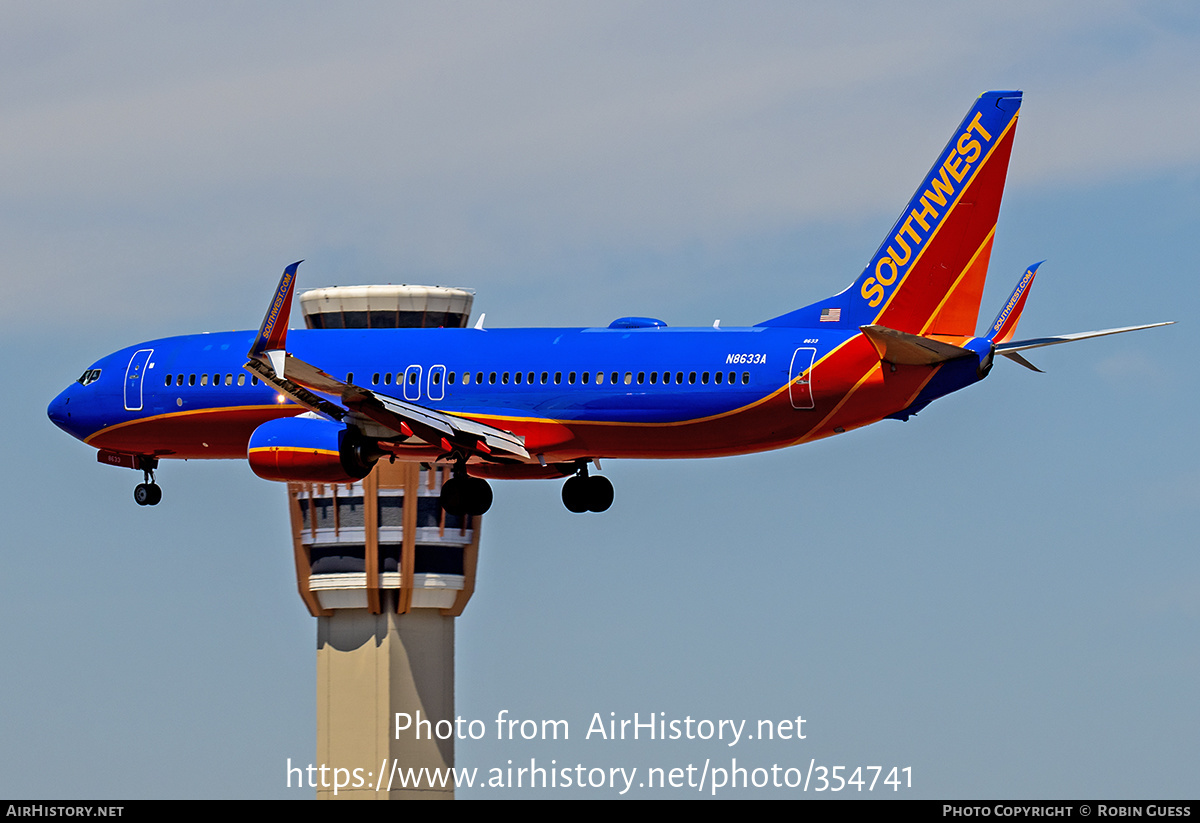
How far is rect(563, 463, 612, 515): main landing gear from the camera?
214 feet

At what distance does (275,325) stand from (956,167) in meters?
17.6

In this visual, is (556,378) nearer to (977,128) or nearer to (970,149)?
(970,149)

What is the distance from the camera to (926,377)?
5653 centimetres

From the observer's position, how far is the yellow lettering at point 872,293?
192 ft

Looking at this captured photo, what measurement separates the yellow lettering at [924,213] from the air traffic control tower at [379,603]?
49.5 meters

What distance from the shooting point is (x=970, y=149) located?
58969 millimetres

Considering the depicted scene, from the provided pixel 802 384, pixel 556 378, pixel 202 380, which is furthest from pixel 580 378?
pixel 202 380

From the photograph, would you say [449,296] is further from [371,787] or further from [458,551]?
[371,787]

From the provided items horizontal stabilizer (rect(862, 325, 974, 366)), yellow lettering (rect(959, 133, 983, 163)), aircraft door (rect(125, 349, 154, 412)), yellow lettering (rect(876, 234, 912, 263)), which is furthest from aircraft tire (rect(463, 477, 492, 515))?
yellow lettering (rect(959, 133, 983, 163))

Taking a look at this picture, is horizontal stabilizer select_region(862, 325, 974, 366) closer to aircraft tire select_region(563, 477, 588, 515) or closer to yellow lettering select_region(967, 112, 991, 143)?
yellow lettering select_region(967, 112, 991, 143)

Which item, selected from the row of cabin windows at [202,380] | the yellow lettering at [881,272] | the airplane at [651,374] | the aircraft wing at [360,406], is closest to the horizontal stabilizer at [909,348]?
the airplane at [651,374]

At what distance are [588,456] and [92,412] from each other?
15458 millimetres
